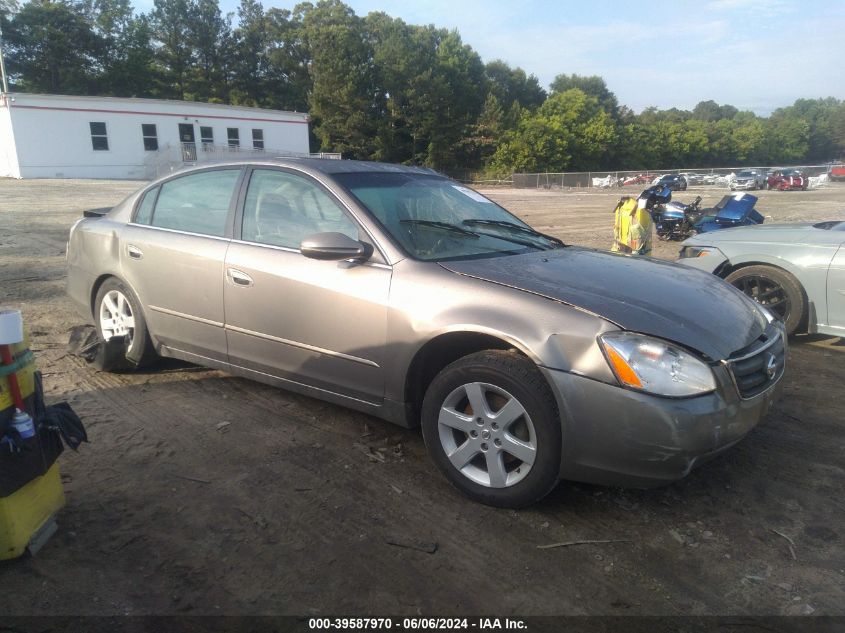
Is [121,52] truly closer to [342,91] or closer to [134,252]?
[342,91]

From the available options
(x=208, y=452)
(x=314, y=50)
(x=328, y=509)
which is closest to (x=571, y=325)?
(x=328, y=509)

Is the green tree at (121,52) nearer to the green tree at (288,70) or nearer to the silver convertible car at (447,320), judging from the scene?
the green tree at (288,70)

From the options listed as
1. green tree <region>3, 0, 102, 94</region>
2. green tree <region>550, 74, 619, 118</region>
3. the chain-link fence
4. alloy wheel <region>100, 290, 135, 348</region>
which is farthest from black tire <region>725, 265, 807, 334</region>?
green tree <region>550, 74, 619, 118</region>

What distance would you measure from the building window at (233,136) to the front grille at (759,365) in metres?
41.0

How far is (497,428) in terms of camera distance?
9.80 feet

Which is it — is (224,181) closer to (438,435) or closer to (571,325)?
(438,435)

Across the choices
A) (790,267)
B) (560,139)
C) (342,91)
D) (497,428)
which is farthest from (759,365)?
(560,139)

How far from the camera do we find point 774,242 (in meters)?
5.87

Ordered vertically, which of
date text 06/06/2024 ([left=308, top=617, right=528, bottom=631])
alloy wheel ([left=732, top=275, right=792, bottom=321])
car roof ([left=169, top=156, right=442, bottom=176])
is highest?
car roof ([left=169, top=156, right=442, bottom=176])

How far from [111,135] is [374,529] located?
3879 centimetres

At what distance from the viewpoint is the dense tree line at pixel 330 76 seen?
53.0 metres

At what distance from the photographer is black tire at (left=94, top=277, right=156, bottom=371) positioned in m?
4.56

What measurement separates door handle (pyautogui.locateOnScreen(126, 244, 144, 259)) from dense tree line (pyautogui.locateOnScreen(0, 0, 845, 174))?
55755 mm

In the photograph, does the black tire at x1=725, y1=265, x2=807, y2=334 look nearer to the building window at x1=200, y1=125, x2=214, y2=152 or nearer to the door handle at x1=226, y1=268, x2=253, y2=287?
the door handle at x1=226, y1=268, x2=253, y2=287
